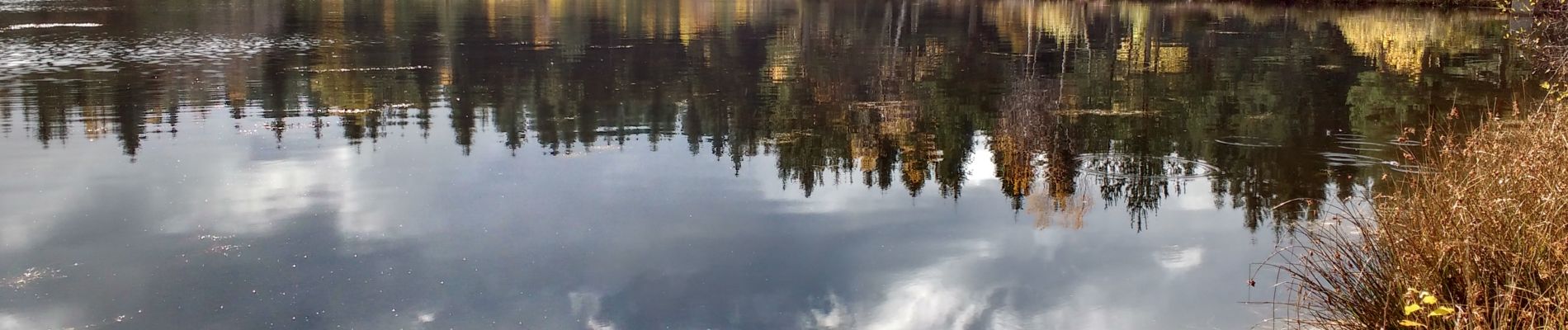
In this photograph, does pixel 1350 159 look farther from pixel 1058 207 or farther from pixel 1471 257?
pixel 1471 257

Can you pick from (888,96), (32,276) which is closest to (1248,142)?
(888,96)

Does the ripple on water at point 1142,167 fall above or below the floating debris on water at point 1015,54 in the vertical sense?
below

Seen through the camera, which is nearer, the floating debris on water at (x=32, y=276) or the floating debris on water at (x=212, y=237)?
the floating debris on water at (x=32, y=276)

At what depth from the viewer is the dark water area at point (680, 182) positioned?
33.3 feet

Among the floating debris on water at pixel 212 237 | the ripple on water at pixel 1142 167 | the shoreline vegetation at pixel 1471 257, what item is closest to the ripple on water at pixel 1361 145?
the ripple on water at pixel 1142 167

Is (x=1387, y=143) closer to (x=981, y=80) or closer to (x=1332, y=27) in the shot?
(x=981, y=80)

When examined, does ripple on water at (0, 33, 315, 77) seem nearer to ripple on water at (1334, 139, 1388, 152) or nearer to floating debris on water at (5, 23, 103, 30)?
floating debris on water at (5, 23, 103, 30)

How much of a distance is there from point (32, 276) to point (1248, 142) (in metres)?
13.8

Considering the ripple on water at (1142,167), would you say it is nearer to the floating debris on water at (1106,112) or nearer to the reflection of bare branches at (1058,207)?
the reflection of bare branches at (1058,207)

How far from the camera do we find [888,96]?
77.6ft

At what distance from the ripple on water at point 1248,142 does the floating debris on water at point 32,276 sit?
13011 millimetres

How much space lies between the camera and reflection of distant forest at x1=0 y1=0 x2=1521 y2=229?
636 inches

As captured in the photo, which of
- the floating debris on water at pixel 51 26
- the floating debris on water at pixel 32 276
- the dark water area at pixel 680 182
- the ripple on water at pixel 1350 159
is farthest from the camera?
the floating debris on water at pixel 51 26

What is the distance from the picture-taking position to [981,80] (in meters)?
26.9
